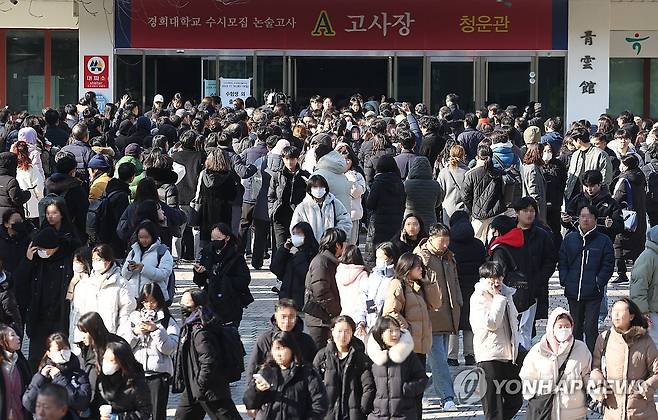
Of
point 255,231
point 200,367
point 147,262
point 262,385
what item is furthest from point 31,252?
point 255,231

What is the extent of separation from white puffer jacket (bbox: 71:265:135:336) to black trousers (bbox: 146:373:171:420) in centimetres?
79

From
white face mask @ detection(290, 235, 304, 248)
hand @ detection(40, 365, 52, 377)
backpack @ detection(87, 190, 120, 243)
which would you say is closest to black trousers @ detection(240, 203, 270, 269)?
backpack @ detection(87, 190, 120, 243)

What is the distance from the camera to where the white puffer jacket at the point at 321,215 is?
13.2 meters

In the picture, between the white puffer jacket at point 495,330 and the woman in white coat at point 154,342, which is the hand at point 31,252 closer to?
the woman in white coat at point 154,342

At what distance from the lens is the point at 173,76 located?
30.3m

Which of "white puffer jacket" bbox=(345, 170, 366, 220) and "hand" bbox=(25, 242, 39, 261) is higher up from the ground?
"white puffer jacket" bbox=(345, 170, 366, 220)

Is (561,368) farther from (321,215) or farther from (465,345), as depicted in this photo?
(321,215)

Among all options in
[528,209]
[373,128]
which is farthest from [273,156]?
[528,209]

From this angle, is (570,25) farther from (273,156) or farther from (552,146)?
(273,156)

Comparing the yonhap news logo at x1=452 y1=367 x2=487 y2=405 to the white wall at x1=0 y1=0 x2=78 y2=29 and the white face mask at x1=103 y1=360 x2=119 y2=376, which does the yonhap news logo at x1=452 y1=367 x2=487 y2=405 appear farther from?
the white wall at x1=0 y1=0 x2=78 y2=29

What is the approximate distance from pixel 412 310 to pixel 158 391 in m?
1.98

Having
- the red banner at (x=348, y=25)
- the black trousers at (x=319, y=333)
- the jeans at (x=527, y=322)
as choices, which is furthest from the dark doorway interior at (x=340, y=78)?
the black trousers at (x=319, y=333)

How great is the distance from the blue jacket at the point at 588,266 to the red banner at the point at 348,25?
1845 cm

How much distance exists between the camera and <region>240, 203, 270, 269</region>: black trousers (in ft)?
54.1
